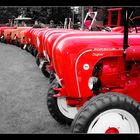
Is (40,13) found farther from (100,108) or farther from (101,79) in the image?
(100,108)

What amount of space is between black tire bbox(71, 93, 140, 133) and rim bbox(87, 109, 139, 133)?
5 centimetres

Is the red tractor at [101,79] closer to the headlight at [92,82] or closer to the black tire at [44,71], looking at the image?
the headlight at [92,82]

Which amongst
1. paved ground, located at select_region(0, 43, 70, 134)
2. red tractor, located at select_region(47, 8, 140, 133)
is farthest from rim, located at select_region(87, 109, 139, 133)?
paved ground, located at select_region(0, 43, 70, 134)

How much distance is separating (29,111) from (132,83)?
6.09 feet

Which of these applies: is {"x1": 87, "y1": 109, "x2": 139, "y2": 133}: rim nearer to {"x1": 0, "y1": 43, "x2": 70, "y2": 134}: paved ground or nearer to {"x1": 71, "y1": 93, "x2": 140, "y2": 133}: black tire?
{"x1": 71, "y1": 93, "x2": 140, "y2": 133}: black tire

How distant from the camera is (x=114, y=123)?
136 inches

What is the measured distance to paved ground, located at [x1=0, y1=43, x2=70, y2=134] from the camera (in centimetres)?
448

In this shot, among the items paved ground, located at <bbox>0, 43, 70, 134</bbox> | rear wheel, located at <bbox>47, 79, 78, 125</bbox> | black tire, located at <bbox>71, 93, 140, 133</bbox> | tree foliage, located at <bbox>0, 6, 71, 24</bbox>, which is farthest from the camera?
tree foliage, located at <bbox>0, 6, 71, 24</bbox>

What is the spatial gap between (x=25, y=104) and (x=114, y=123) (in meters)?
2.52

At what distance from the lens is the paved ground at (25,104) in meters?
4.48

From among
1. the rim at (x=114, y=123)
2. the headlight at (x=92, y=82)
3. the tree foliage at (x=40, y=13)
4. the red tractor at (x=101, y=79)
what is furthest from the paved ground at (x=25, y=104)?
the tree foliage at (x=40, y=13)

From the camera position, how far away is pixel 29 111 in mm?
5266

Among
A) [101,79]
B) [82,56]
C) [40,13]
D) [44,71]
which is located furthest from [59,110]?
[40,13]

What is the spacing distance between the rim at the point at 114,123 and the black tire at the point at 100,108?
0.05 m
